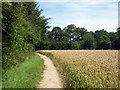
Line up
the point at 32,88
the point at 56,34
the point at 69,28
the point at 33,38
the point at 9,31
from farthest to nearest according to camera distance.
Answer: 1. the point at 69,28
2. the point at 56,34
3. the point at 33,38
4. the point at 9,31
5. the point at 32,88

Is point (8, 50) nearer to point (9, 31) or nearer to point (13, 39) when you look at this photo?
point (13, 39)

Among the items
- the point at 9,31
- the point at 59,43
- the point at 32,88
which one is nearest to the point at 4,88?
the point at 32,88

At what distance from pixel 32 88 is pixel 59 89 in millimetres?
1350

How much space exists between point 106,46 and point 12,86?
65.0 m

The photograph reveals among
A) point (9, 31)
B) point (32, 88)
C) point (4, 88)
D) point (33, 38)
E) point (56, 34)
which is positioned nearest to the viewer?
point (4, 88)

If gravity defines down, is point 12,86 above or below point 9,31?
below

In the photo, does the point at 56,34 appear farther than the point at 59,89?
Yes

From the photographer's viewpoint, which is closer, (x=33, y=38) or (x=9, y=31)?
(x=9, y=31)

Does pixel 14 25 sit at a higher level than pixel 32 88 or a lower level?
higher

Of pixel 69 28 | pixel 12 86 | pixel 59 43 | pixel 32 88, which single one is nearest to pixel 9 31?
pixel 12 86

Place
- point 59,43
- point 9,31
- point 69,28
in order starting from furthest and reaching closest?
point 69,28
point 59,43
point 9,31

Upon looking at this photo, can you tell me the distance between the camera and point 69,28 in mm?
85750

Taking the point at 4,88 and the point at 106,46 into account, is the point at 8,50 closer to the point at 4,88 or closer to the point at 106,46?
the point at 4,88

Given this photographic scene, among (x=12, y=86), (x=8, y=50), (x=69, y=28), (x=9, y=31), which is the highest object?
(x=69, y=28)
